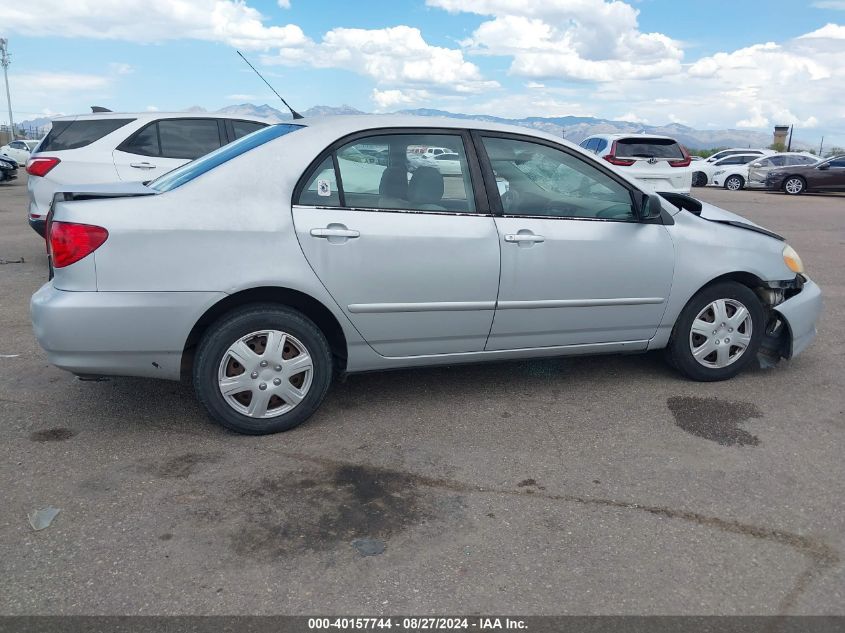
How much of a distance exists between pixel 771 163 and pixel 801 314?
23.2m

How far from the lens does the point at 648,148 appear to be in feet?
47.9

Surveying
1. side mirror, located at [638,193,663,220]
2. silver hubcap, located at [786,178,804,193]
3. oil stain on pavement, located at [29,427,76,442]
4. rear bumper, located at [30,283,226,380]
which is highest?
side mirror, located at [638,193,663,220]

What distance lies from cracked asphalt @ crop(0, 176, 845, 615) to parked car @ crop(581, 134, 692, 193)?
390 inches

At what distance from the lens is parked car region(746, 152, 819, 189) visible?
25203mm

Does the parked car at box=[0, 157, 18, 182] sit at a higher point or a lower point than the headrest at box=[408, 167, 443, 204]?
lower

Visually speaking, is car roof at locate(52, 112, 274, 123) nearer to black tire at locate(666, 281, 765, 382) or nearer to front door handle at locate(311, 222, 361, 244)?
front door handle at locate(311, 222, 361, 244)

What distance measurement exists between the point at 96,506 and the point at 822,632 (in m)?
2.82

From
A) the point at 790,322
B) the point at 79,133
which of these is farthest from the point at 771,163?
the point at 79,133

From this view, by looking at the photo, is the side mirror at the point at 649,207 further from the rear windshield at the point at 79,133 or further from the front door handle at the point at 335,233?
the rear windshield at the point at 79,133

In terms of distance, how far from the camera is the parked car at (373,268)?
3.62 metres

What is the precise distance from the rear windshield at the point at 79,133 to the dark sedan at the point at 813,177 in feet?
70.8

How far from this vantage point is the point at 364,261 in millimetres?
3879

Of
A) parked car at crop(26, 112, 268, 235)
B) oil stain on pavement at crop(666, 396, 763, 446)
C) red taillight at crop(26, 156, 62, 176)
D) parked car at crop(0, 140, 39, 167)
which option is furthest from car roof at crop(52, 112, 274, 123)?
parked car at crop(0, 140, 39, 167)

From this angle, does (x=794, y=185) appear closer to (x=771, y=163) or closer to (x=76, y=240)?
(x=771, y=163)
